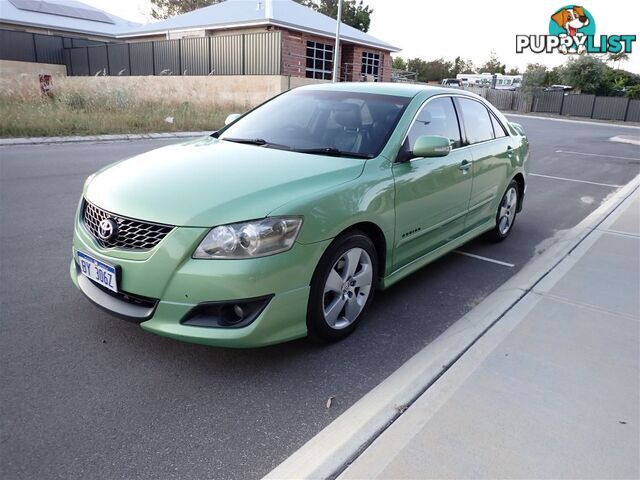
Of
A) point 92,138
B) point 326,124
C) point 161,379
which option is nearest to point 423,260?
point 326,124

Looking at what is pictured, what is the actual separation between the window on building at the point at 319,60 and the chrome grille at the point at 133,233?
25.6 meters

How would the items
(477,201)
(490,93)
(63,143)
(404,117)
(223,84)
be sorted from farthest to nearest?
(490,93) < (223,84) < (63,143) < (477,201) < (404,117)

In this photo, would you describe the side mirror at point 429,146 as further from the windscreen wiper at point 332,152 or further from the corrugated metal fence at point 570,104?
the corrugated metal fence at point 570,104

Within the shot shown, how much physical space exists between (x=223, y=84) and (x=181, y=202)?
22570mm

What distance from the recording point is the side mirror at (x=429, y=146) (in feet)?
12.0

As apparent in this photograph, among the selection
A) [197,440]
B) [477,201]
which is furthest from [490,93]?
[197,440]

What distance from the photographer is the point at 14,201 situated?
21.1ft

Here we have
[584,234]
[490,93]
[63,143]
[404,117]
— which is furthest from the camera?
[490,93]

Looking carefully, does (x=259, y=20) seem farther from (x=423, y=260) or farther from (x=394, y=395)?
(x=394, y=395)

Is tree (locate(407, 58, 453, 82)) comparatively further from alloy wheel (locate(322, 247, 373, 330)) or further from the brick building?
alloy wheel (locate(322, 247, 373, 330))

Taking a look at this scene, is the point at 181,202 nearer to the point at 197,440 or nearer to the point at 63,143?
the point at 197,440

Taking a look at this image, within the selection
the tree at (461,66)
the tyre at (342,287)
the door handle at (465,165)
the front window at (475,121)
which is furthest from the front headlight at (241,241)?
the tree at (461,66)

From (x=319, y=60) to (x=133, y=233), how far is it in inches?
1066

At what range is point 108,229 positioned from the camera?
9.66 ft
